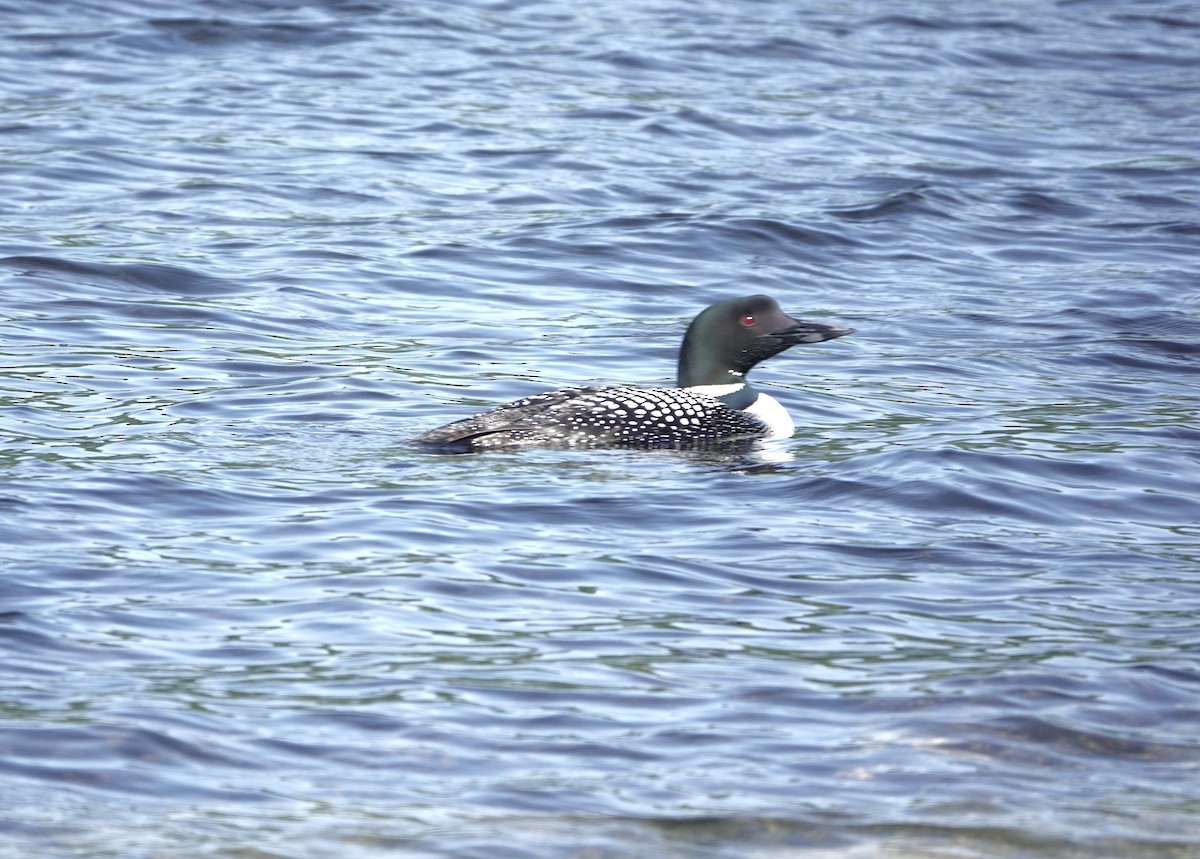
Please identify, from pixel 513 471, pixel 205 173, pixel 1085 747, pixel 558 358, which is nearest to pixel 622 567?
pixel 513 471

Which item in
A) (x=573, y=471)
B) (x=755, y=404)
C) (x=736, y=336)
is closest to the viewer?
(x=573, y=471)

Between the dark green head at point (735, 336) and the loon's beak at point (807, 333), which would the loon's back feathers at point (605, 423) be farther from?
the loon's beak at point (807, 333)

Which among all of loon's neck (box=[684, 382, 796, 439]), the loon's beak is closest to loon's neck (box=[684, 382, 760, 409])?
loon's neck (box=[684, 382, 796, 439])

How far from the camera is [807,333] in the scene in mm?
8719

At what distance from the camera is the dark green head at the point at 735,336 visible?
8695 millimetres

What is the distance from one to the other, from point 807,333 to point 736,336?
0.31 m

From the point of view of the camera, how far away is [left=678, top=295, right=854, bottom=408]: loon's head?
8.70m

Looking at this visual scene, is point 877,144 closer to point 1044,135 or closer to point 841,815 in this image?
point 1044,135

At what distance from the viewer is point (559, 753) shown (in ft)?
16.1

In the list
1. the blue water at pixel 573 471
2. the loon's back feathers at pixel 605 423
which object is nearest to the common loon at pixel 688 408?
the loon's back feathers at pixel 605 423

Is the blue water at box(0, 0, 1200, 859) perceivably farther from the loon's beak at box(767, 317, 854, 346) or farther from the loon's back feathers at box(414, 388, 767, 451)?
the loon's beak at box(767, 317, 854, 346)

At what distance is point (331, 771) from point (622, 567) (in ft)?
6.03

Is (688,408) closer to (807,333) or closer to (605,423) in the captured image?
(605,423)

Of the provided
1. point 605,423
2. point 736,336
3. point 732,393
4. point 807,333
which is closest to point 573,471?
point 605,423
